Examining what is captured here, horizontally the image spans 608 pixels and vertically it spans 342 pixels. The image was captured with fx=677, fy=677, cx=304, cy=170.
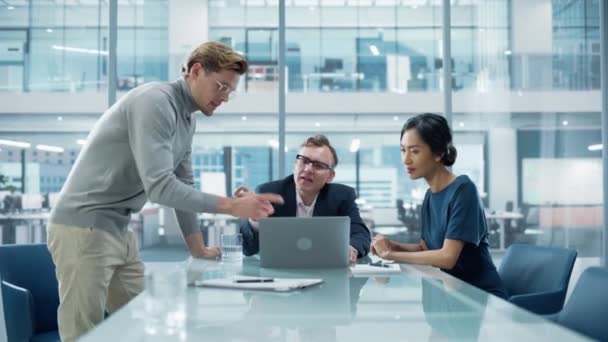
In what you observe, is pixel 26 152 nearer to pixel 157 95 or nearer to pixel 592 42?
pixel 157 95

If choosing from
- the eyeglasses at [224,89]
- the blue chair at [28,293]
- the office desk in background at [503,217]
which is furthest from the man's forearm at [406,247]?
the office desk in background at [503,217]

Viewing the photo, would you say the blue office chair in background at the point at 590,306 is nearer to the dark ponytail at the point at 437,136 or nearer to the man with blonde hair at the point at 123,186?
the dark ponytail at the point at 437,136

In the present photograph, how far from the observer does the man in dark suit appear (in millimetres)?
3225

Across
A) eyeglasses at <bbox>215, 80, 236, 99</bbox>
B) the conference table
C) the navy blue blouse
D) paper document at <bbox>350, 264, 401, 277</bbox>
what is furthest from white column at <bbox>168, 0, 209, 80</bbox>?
the conference table

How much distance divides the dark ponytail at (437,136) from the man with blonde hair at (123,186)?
0.88 m

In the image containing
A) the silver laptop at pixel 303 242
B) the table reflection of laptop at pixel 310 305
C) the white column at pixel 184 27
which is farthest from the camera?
the white column at pixel 184 27

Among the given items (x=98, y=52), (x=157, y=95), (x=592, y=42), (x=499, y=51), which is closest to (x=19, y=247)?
(x=157, y=95)

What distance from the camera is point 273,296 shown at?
1834 mm

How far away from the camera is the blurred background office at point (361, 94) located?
500 centimetres

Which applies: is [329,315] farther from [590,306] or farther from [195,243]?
[195,243]

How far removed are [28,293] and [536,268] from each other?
2.35m

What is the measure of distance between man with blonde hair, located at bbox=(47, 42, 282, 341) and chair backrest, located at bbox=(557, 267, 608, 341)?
1039 millimetres

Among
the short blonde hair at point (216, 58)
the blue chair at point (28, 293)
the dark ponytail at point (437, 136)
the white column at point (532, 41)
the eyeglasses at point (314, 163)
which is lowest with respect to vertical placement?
the blue chair at point (28, 293)

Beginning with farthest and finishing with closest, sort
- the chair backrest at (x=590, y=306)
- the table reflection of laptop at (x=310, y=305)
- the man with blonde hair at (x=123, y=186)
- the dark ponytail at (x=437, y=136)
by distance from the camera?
the dark ponytail at (x=437, y=136)
the man with blonde hair at (x=123, y=186)
the chair backrest at (x=590, y=306)
the table reflection of laptop at (x=310, y=305)
